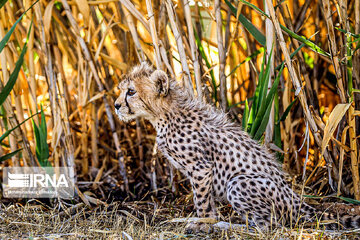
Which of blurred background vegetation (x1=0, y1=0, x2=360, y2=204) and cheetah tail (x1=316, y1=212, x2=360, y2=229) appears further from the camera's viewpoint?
blurred background vegetation (x1=0, y1=0, x2=360, y2=204)

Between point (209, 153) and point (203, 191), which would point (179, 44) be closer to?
point (209, 153)

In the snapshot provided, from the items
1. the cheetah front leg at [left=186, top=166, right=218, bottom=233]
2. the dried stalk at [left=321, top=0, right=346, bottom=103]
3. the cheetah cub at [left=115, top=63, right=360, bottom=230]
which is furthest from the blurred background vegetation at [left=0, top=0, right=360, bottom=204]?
the cheetah front leg at [left=186, top=166, right=218, bottom=233]

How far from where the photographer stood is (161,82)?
8.13 feet

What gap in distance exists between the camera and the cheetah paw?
234cm

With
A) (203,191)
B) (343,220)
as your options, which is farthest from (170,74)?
(343,220)

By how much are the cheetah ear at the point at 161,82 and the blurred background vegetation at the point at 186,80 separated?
0.20m

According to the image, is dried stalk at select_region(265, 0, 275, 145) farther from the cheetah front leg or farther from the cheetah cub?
the cheetah front leg

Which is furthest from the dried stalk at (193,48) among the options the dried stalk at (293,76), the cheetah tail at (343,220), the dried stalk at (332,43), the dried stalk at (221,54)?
the cheetah tail at (343,220)

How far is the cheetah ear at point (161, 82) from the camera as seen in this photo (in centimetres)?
242

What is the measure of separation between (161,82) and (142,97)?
14cm

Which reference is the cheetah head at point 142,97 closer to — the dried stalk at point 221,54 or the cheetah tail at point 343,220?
the dried stalk at point 221,54

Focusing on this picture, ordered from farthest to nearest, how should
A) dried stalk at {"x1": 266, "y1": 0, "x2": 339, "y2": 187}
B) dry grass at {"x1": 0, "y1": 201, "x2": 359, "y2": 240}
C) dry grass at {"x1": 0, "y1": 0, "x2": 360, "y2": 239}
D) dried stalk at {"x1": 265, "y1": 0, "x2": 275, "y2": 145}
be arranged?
dried stalk at {"x1": 265, "y1": 0, "x2": 275, "y2": 145}
dry grass at {"x1": 0, "y1": 0, "x2": 360, "y2": 239}
dried stalk at {"x1": 266, "y1": 0, "x2": 339, "y2": 187}
dry grass at {"x1": 0, "y1": 201, "x2": 359, "y2": 240}

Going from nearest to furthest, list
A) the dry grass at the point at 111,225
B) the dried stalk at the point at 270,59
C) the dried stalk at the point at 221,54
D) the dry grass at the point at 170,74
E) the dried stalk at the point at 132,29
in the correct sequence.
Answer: the dry grass at the point at 111,225
the dry grass at the point at 170,74
the dried stalk at the point at 270,59
the dried stalk at the point at 221,54
the dried stalk at the point at 132,29

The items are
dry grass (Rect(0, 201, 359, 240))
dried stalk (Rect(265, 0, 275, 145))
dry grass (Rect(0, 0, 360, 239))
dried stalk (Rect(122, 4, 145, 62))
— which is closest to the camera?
dry grass (Rect(0, 201, 359, 240))
